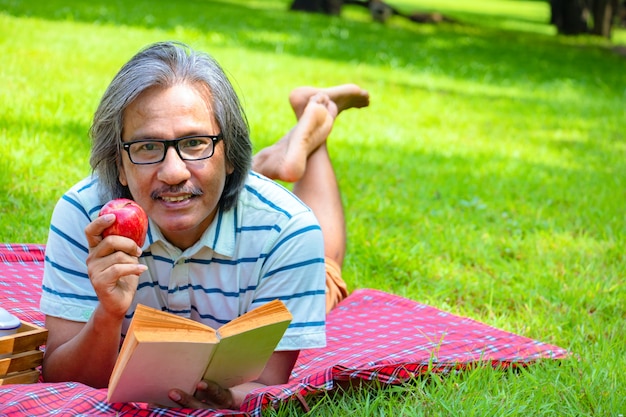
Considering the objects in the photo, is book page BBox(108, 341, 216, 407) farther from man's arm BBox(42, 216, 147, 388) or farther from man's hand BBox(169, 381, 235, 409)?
man's arm BBox(42, 216, 147, 388)

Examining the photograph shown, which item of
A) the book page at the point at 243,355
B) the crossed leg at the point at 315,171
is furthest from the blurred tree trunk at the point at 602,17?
the book page at the point at 243,355

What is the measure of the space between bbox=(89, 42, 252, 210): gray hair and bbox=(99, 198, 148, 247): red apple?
11.5 inches

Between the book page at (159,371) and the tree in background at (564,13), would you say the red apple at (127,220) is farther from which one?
the tree in background at (564,13)

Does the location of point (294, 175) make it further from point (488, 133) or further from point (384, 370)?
point (488, 133)

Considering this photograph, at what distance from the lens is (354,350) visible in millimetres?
3559

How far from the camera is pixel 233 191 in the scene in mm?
3039

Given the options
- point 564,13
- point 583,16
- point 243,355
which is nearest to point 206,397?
point 243,355

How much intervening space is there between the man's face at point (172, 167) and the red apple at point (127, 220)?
15 cm

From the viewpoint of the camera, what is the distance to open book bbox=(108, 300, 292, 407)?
7.87 feet

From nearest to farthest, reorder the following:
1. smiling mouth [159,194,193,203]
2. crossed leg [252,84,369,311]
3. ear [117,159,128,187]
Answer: smiling mouth [159,194,193,203] → ear [117,159,128,187] → crossed leg [252,84,369,311]

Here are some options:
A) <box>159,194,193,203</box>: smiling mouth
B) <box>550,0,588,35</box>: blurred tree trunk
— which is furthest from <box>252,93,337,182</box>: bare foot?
<box>550,0,588,35</box>: blurred tree trunk

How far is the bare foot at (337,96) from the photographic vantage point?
4.91 metres

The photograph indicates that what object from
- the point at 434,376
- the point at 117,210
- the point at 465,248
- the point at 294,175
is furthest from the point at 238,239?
the point at 465,248

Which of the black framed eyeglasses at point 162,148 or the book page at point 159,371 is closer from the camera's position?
the book page at point 159,371
